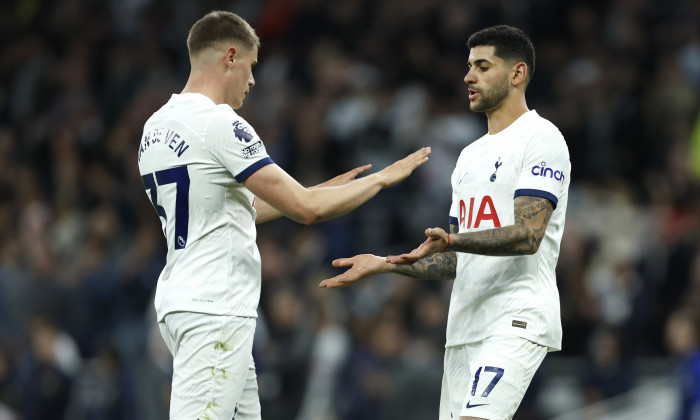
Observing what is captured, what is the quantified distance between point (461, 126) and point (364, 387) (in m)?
3.70

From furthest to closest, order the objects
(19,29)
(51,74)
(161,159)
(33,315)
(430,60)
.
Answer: (19,29) < (51,74) < (430,60) < (33,315) < (161,159)

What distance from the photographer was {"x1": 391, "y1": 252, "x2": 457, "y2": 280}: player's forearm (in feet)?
22.6

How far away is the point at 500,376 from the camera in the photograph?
6.31 metres

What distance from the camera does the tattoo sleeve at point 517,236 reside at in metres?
6.13

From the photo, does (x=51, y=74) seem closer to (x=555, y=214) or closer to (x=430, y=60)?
(x=430, y=60)

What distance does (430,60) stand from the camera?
1495 centimetres

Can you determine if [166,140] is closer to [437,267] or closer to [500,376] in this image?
[437,267]

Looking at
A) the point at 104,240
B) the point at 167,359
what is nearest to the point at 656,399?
the point at 167,359

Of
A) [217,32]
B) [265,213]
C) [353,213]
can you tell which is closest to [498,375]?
[265,213]

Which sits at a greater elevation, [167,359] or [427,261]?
[427,261]

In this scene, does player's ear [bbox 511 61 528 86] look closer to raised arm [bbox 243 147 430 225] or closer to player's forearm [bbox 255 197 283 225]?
raised arm [bbox 243 147 430 225]

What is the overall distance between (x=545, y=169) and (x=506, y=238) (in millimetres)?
527

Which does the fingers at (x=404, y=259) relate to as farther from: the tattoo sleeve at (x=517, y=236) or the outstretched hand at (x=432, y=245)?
the tattoo sleeve at (x=517, y=236)

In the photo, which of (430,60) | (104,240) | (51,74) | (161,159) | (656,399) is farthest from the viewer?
(51,74)
